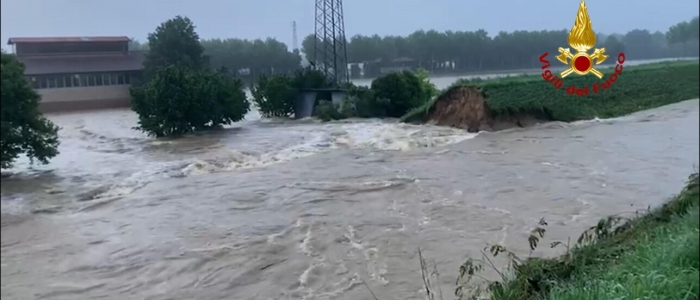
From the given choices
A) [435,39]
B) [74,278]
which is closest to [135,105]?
[74,278]

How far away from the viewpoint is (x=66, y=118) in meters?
2.12

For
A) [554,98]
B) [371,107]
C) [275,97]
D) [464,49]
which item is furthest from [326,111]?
[464,49]

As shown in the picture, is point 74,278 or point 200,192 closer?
point 74,278

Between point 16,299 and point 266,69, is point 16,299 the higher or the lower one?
the lower one

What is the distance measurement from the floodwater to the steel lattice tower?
2.95ft

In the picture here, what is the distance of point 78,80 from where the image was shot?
203 centimetres

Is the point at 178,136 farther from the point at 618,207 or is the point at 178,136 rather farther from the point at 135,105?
the point at 618,207

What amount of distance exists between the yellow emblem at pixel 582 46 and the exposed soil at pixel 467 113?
5.28 m

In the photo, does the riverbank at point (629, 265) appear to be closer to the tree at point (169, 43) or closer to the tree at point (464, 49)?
the tree at point (464, 49)

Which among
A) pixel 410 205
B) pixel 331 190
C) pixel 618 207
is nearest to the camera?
pixel 618 207

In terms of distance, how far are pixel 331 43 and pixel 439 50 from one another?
0.68 metres

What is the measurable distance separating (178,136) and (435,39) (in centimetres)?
184

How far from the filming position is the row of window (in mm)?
1874

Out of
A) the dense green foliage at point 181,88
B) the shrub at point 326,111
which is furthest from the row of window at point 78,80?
the shrub at point 326,111
